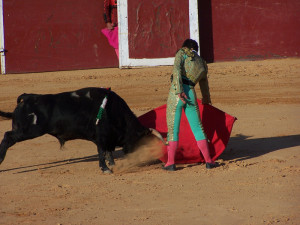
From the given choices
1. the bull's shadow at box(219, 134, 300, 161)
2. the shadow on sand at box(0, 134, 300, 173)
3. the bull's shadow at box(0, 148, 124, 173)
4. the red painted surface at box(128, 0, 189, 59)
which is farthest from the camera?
the red painted surface at box(128, 0, 189, 59)

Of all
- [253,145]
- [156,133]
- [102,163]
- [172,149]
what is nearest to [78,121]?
[102,163]

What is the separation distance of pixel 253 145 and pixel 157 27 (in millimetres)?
4640

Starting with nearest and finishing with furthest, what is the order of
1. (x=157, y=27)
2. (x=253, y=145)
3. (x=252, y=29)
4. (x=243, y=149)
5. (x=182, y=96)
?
(x=182, y=96) → (x=243, y=149) → (x=253, y=145) → (x=157, y=27) → (x=252, y=29)

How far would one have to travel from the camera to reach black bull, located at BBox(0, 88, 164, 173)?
6211 mm

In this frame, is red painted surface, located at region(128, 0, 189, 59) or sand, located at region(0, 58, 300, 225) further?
red painted surface, located at region(128, 0, 189, 59)

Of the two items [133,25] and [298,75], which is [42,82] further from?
[298,75]

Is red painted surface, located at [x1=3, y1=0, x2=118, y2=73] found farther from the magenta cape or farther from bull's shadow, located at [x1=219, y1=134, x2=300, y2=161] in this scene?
the magenta cape

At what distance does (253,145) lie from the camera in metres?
7.43

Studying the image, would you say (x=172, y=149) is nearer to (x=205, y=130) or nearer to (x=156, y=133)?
(x=156, y=133)

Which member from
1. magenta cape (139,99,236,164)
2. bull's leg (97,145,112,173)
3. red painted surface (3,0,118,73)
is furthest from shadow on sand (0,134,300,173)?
red painted surface (3,0,118,73)

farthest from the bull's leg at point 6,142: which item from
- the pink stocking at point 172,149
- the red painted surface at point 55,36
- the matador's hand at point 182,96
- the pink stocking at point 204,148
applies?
the red painted surface at point 55,36

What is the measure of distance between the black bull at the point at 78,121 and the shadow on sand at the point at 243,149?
0.57 m

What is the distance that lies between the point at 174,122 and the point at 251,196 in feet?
3.85

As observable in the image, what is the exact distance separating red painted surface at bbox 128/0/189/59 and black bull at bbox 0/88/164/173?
17.4ft
